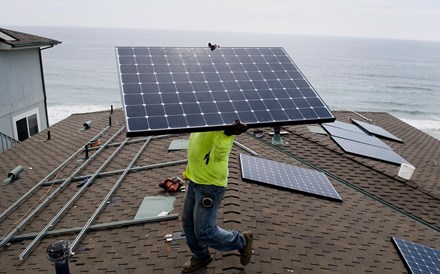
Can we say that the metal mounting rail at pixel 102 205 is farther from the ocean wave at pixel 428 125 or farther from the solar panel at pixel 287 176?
the ocean wave at pixel 428 125

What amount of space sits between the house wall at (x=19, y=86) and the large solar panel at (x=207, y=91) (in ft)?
45.3

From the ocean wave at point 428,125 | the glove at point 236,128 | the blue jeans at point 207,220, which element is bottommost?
the ocean wave at point 428,125

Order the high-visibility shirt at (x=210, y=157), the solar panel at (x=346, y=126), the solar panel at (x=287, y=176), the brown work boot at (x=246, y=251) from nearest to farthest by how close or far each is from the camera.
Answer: the high-visibility shirt at (x=210, y=157)
the brown work boot at (x=246, y=251)
the solar panel at (x=287, y=176)
the solar panel at (x=346, y=126)

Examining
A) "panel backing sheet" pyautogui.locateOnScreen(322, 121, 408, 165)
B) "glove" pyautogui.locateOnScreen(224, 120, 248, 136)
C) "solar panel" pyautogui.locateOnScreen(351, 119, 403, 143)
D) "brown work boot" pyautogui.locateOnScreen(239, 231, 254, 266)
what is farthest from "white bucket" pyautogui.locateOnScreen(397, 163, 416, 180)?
"glove" pyautogui.locateOnScreen(224, 120, 248, 136)

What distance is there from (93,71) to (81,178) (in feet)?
330

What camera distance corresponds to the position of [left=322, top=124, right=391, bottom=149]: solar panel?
15188 millimetres

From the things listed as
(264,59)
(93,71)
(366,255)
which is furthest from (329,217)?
(93,71)

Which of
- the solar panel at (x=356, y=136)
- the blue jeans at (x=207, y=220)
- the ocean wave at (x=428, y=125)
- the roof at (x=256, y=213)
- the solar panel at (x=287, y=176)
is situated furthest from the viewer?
the ocean wave at (x=428, y=125)

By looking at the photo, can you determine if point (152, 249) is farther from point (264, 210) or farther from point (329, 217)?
point (329, 217)

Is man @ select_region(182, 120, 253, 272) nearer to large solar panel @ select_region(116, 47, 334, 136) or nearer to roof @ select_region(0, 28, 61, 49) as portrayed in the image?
large solar panel @ select_region(116, 47, 334, 136)

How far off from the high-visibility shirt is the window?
16815 millimetres

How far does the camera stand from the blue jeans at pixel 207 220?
17.4 feet

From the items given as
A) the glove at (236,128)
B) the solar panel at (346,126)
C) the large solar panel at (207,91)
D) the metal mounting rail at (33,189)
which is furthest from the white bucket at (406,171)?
the metal mounting rail at (33,189)

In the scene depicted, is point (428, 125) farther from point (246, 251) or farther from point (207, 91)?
point (246, 251)
